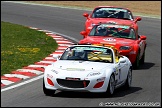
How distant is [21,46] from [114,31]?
4648 mm

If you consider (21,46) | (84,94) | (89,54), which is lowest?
(21,46)

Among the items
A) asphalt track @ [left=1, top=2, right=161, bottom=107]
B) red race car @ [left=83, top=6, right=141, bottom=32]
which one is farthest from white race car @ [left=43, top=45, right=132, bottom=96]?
red race car @ [left=83, top=6, right=141, bottom=32]

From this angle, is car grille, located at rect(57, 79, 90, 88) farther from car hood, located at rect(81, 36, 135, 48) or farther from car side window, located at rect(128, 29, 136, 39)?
car side window, located at rect(128, 29, 136, 39)

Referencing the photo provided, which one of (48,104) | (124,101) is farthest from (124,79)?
(48,104)

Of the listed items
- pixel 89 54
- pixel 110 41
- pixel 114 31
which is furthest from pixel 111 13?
pixel 89 54

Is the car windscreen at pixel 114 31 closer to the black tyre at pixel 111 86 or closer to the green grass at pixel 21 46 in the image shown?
the green grass at pixel 21 46

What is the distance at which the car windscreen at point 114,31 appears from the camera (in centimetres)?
2125

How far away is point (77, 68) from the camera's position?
14164 mm

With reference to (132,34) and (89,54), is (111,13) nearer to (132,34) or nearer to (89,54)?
(132,34)

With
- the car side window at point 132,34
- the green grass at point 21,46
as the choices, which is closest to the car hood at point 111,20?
the green grass at point 21,46

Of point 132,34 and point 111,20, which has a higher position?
point 132,34

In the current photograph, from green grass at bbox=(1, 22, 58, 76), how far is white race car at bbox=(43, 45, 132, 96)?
135 inches

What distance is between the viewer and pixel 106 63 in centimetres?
1492

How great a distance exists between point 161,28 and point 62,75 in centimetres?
2216
